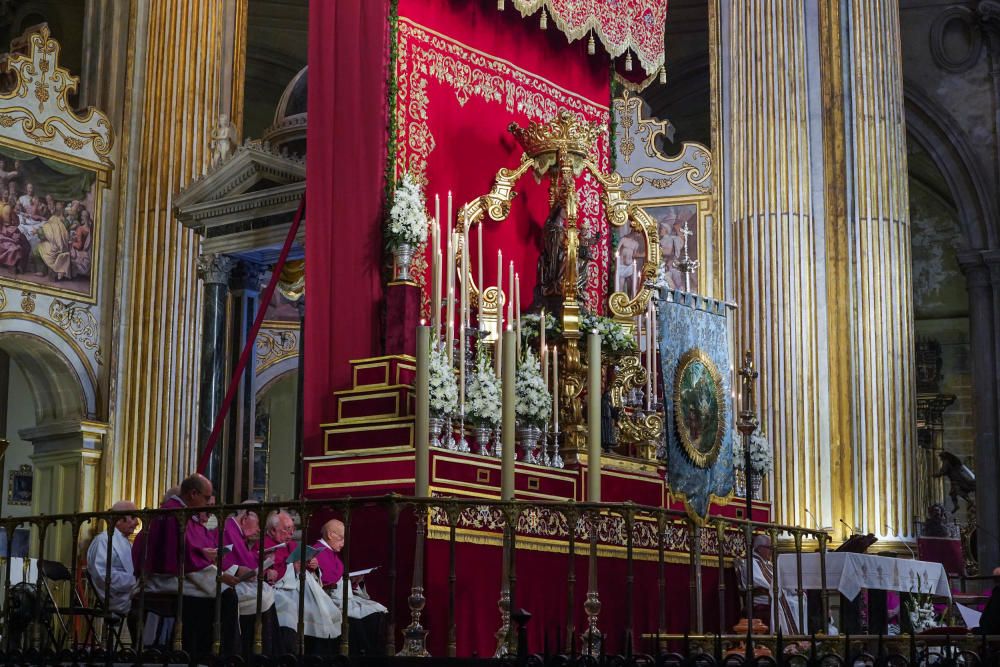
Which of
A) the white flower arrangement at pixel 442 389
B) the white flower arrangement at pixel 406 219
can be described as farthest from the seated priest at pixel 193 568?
the white flower arrangement at pixel 406 219

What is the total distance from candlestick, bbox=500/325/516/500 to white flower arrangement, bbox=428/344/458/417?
153 centimetres

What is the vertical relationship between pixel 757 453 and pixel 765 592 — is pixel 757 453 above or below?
above

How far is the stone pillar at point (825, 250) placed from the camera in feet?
40.8

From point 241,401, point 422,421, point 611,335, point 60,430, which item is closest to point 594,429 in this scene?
point 422,421

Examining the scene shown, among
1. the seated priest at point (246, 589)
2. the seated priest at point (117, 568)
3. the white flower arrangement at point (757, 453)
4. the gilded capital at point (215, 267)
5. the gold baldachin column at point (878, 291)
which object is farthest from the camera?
the gold baldachin column at point (878, 291)

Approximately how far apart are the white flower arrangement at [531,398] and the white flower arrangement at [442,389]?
0.43 m

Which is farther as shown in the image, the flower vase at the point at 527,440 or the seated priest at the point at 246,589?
the flower vase at the point at 527,440

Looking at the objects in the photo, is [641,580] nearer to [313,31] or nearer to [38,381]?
[313,31]

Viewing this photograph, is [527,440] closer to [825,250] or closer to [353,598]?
[353,598]

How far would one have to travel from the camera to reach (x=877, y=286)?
12.7 metres

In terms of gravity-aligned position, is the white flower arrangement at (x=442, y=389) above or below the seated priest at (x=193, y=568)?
above

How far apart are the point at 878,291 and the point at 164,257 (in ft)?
20.5

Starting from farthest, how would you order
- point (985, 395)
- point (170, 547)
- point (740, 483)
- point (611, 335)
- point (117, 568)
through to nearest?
point (985, 395) → point (740, 483) → point (611, 335) → point (117, 568) → point (170, 547)

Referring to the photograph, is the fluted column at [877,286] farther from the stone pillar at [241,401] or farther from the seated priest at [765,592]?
the stone pillar at [241,401]
